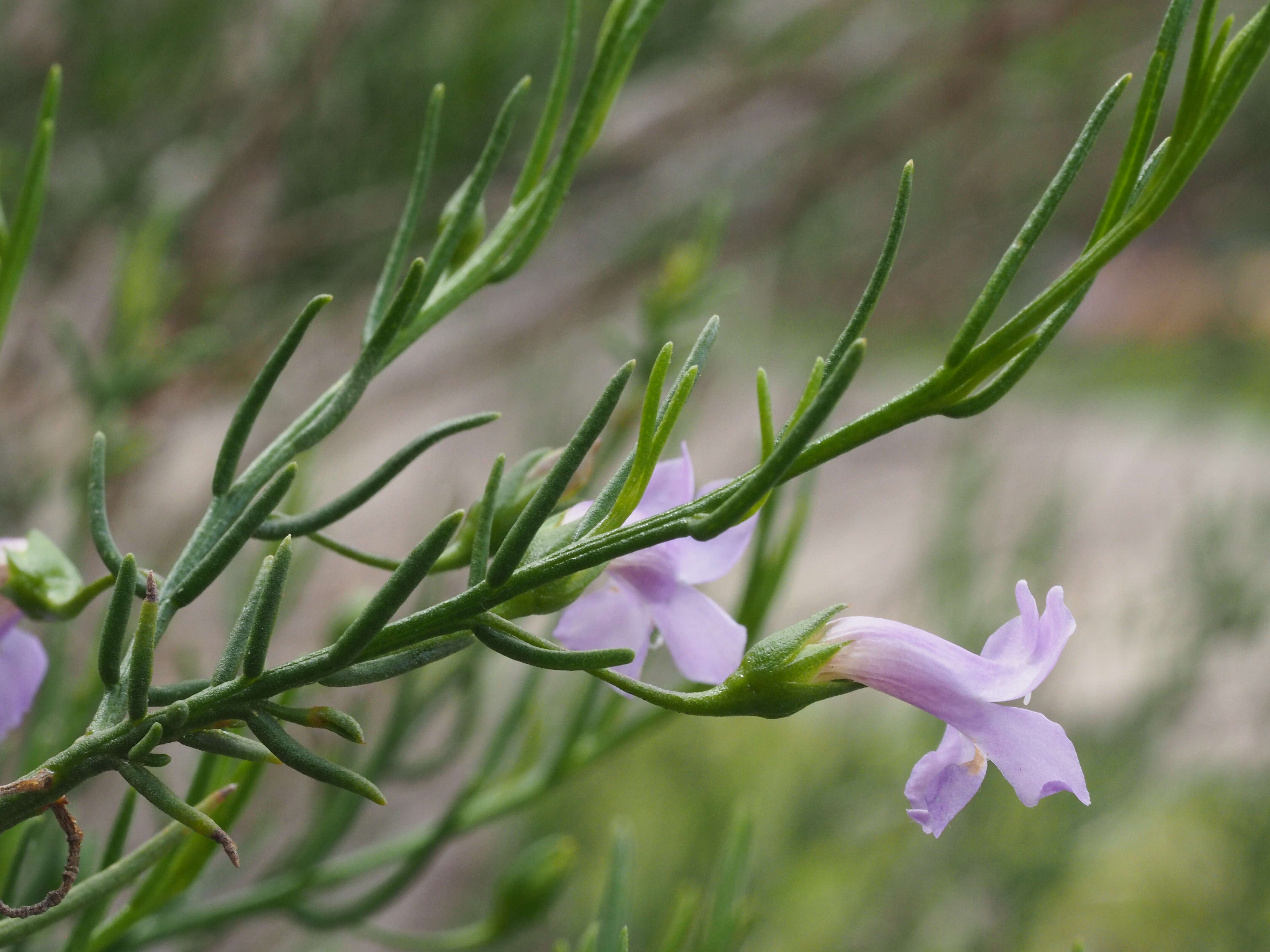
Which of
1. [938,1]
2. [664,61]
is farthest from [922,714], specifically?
[938,1]

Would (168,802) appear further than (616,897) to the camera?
No

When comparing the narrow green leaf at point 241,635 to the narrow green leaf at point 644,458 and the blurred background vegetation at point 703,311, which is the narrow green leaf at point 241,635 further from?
the blurred background vegetation at point 703,311

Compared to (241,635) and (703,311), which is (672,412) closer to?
(241,635)

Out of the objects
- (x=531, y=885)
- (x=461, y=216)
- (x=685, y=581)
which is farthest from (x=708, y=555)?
(x=531, y=885)

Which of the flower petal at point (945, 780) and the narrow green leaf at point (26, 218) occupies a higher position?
the narrow green leaf at point (26, 218)

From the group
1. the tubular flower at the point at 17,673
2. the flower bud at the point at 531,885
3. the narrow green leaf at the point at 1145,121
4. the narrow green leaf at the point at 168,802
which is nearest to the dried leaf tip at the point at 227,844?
the narrow green leaf at the point at 168,802

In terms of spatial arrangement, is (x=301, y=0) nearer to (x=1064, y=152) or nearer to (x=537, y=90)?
(x=537, y=90)
